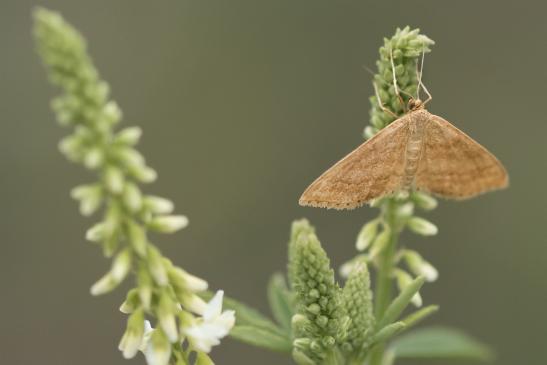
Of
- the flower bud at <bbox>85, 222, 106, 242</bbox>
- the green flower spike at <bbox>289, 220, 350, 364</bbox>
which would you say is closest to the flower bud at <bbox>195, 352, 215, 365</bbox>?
the green flower spike at <bbox>289, 220, 350, 364</bbox>

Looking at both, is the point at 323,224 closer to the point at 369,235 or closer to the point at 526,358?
the point at 526,358

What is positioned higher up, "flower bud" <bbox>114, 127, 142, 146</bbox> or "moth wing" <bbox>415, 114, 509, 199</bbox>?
"moth wing" <bbox>415, 114, 509, 199</bbox>

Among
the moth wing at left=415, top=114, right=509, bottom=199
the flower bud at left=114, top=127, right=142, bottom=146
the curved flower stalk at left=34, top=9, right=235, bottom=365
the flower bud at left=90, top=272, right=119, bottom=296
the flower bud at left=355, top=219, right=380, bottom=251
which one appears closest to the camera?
the curved flower stalk at left=34, top=9, right=235, bottom=365

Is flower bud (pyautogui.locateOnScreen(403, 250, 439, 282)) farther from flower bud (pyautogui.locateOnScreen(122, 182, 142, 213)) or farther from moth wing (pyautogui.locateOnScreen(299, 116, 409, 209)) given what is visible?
flower bud (pyautogui.locateOnScreen(122, 182, 142, 213))

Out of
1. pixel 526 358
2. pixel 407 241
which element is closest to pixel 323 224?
pixel 407 241

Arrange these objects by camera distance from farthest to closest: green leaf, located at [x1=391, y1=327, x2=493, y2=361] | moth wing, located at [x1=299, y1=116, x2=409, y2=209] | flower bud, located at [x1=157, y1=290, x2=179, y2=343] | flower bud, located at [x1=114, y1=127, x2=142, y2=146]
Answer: green leaf, located at [x1=391, y1=327, x2=493, y2=361] < moth wing, located at [x1=299, y1=116, x2=409, y2=209] < flower bud, located at [x1=157, y1=290, x2=179, y2=343] < flower bud, located at [x1=114, y1=127, x2=142, y2=146]

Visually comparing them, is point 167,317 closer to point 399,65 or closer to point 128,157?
point 128,157

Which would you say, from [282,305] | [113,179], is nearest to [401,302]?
[282,305]
